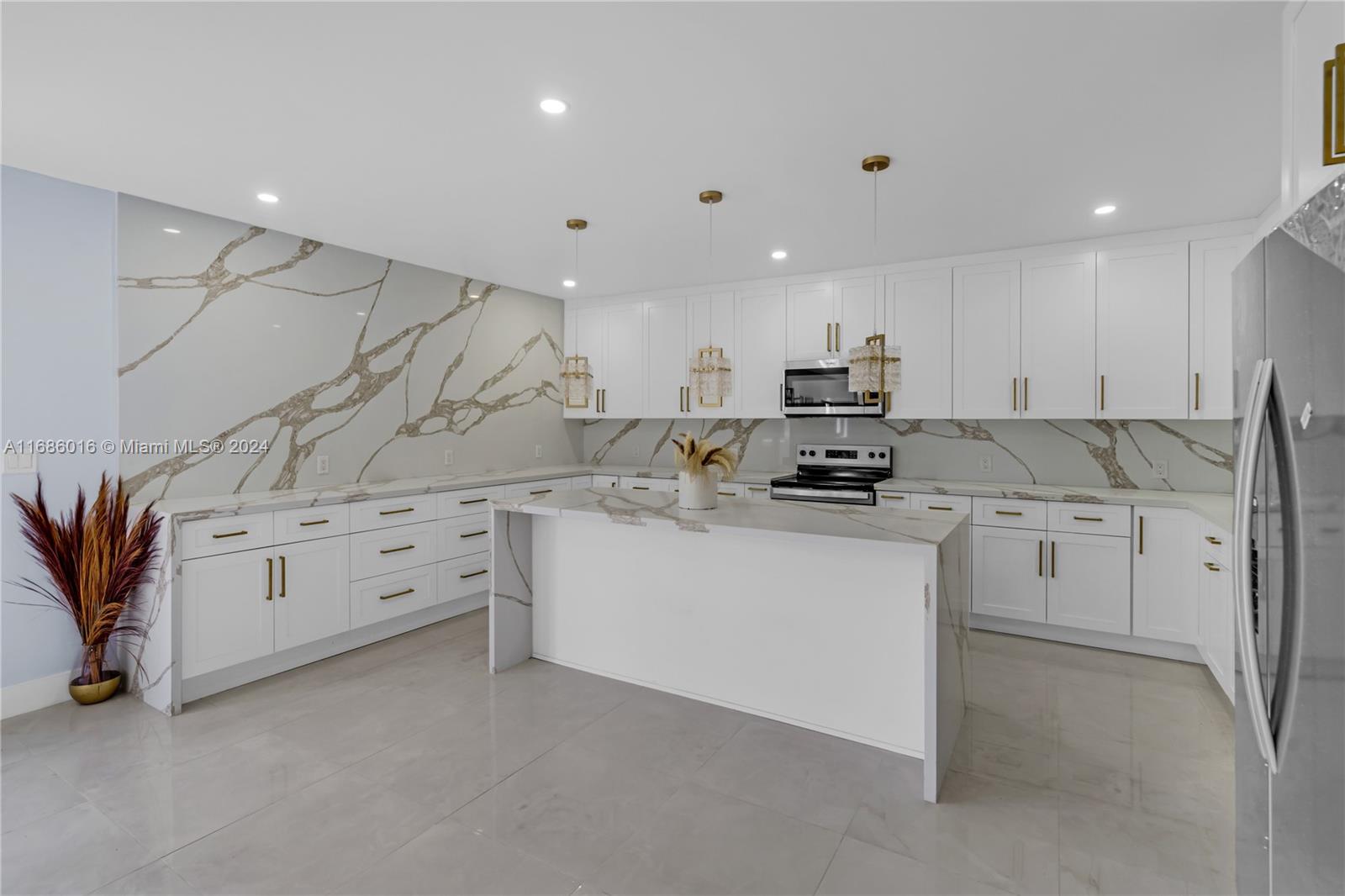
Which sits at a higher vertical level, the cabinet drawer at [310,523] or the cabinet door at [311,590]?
the cabinet drawer at [310,523]

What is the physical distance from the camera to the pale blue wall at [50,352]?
2.86m

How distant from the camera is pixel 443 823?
209cm

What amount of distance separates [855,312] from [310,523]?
3728mm

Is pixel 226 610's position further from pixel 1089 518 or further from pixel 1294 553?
pixel 1089 518

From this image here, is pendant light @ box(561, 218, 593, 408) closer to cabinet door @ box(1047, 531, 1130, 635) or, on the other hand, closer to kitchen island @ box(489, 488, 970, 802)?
kitchen island @ box(489, 488, 970, 802)

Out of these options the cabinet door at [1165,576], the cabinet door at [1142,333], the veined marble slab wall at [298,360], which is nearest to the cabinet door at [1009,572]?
the cabinet door at [1165,576]

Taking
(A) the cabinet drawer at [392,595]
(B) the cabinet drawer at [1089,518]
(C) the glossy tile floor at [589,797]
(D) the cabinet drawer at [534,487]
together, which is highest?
(D) the cabinet drawer at [534,487]

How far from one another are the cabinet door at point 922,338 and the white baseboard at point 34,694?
4837 millimetres

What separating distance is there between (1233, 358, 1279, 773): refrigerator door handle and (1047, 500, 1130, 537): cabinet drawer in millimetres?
2589

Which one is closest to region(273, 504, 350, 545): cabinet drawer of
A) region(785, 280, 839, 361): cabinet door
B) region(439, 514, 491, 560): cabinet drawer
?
region(439, 514, 491, 560): cabinet drawer

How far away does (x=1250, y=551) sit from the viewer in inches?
51.7

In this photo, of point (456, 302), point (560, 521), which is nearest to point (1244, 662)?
point (560, 521)

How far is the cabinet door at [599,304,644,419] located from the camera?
560 cm

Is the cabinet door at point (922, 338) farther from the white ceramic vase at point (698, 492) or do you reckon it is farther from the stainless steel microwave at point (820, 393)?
the white ceramic vase at point (698, 492)
